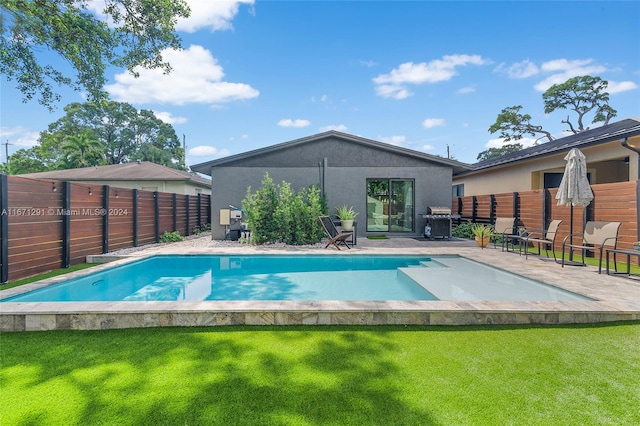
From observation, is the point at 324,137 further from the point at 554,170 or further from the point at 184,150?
the point at 184,150

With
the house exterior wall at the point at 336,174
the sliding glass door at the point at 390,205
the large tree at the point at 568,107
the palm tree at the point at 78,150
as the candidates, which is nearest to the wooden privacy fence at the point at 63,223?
the house exterior wall at the point at 336,174

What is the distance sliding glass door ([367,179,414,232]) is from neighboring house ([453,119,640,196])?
3.47m

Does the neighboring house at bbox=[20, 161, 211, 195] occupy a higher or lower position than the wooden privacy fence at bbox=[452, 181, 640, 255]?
higher

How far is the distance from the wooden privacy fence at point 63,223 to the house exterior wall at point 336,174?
286 cm

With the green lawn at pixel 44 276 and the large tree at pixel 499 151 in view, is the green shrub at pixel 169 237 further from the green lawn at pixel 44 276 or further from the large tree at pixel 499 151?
the large tree at pixel 499 151

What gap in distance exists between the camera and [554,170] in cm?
1250

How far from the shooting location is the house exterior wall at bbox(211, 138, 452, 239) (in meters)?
12.9

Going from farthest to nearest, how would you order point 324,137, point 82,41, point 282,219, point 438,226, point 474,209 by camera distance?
point 474,209 < point 324,137 < point 438,226 < point 282,219 < point 82,41

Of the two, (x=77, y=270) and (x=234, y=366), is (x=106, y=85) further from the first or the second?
(x=234, y=366)

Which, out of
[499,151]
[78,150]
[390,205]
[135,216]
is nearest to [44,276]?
[135,216]

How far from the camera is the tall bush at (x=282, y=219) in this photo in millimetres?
10734

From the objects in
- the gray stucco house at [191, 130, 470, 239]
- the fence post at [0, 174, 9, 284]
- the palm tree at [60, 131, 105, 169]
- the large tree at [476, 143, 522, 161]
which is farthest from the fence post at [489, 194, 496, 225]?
the palm tree at [60, 131, 105, 169]

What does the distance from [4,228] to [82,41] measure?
21.9 ft

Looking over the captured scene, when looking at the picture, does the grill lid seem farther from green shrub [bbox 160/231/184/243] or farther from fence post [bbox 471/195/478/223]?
green shrub [bbox 160/231/184/243]
